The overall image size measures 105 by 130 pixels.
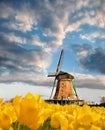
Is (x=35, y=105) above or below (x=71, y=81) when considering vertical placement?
below

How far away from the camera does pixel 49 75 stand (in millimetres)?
69250

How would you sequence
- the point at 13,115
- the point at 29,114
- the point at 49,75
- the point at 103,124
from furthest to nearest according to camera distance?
1. the point at 49,75
2. the point at 103,124
3. the point at 13,115
4. the point at 29,114

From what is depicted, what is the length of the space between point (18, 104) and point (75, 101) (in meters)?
62.7

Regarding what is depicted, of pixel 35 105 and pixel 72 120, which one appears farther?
pixel 72 120

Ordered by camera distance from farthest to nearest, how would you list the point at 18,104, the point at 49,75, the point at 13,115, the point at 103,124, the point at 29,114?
the point at 49,75
the point at 103,124
the point at 13,115
the point at 18,104
the point at 29,114

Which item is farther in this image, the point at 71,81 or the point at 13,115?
the point at 71,81

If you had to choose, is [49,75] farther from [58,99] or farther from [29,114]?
[29,114]

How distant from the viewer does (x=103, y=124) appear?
3641mm

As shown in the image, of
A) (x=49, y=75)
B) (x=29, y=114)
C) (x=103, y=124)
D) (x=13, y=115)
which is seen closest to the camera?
(x=29, y=114)

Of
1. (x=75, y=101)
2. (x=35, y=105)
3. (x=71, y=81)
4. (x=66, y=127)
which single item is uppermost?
(x=71, y=81)

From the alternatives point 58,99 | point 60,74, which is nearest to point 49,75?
point 60,74

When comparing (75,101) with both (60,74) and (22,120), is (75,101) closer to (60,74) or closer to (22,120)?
(60,74)

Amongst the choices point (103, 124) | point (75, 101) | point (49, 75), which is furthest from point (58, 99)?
point (103, 124)

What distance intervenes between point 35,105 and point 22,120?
12 cm
